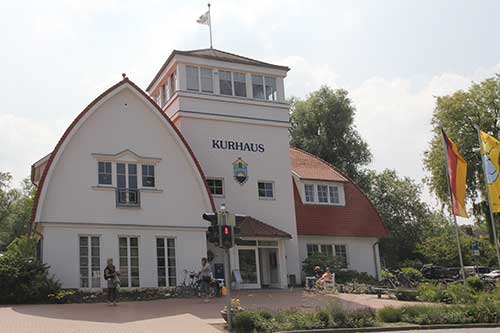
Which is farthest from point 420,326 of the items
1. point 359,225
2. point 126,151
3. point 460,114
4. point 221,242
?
point 460,114

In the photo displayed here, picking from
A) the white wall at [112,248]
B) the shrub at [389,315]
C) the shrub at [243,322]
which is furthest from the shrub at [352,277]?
the shrub at [243,322]

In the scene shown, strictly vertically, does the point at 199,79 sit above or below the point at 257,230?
above

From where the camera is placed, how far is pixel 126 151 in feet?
83.9

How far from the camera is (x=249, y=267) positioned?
28484 mm

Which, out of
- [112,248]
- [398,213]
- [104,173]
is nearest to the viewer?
[112,248]

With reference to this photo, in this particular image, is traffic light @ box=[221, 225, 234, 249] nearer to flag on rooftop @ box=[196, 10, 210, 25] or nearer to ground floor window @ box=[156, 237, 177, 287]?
ground floor window @ box=[156, 237, 177, 287]

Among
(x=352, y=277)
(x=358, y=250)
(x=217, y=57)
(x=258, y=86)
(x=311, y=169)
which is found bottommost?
(x=352, y=277)

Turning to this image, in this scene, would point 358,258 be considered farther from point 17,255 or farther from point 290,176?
point 17,255

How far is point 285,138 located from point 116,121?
8.77m

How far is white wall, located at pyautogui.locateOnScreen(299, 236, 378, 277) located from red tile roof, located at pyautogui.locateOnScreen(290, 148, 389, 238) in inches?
16.4

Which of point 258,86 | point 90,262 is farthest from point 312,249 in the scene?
point 90,262

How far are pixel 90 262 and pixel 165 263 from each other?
3059mm

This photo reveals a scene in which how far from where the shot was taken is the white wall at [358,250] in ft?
105

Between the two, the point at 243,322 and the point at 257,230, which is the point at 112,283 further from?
the point at 257,230
